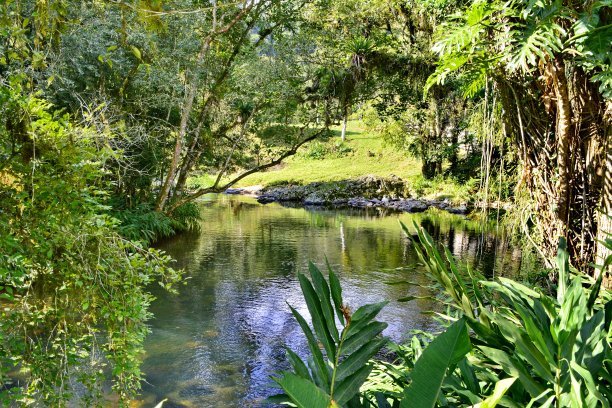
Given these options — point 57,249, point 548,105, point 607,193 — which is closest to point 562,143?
point 548,105

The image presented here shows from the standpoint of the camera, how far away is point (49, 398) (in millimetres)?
2836

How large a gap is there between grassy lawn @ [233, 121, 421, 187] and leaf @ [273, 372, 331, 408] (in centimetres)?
2239

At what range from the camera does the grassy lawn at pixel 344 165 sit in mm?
24847

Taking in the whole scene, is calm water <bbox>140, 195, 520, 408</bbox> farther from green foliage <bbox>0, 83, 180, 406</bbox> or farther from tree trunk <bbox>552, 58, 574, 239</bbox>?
green foliage <bbox>0, 83, 180, 406</bbox>

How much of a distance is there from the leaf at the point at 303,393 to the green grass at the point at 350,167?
64.9 feet

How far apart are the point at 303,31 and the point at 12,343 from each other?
11.2 m

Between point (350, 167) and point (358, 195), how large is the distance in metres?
4.41

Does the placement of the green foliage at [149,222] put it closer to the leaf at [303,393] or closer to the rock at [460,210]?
the rock at [460,210]

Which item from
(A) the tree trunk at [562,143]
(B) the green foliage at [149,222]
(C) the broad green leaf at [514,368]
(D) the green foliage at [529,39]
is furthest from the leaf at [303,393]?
(B) the green foliage at [149,222]

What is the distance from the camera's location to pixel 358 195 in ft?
73.2

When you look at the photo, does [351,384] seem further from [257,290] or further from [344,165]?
[344,165]

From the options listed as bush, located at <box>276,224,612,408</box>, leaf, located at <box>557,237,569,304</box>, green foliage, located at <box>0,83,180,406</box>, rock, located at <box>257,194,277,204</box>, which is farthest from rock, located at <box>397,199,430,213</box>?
bush, located at <box>276,224,612,408</box>

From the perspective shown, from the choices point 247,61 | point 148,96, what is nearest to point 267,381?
point 148,96

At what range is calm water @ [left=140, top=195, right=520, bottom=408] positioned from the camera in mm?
5172
